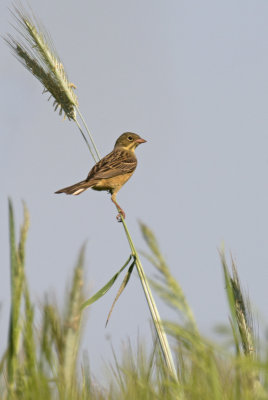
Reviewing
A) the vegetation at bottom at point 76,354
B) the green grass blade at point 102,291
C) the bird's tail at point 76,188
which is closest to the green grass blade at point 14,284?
the vegetation at bottom at point 76,354

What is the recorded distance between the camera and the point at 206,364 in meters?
1.91

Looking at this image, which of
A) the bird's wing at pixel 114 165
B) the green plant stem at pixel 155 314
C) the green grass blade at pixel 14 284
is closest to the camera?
the green grass blade at pixel 14 284

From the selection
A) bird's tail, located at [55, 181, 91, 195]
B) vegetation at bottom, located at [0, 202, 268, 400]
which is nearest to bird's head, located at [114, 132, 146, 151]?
bird's tail, located at [55, 181, 91, 195]

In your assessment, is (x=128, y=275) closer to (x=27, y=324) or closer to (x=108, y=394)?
(x=108, y=394)

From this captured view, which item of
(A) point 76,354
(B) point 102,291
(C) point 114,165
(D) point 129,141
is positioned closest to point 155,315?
(B) point 102,291

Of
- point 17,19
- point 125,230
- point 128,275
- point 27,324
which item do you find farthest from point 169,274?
point 17,19

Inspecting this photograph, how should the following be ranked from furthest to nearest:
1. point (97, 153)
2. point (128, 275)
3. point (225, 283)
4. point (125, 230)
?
point (97, 153) < point (125, 230) < point (128, 275) < point (225, 283)

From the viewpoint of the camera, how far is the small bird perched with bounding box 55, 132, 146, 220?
Result: 7.03 meters

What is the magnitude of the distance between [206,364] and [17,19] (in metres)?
3.21

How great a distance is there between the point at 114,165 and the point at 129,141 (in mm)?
1389

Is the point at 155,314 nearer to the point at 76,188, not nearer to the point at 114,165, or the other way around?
the point at 76,188

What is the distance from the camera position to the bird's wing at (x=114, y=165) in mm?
7599

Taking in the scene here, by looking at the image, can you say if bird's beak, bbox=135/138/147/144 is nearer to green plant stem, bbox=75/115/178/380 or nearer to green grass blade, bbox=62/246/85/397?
green plant stem, bbox=75/115/178/380

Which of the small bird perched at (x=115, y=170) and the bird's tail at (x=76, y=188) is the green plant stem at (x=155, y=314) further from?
the small bird perched at (x=115, y=170)
